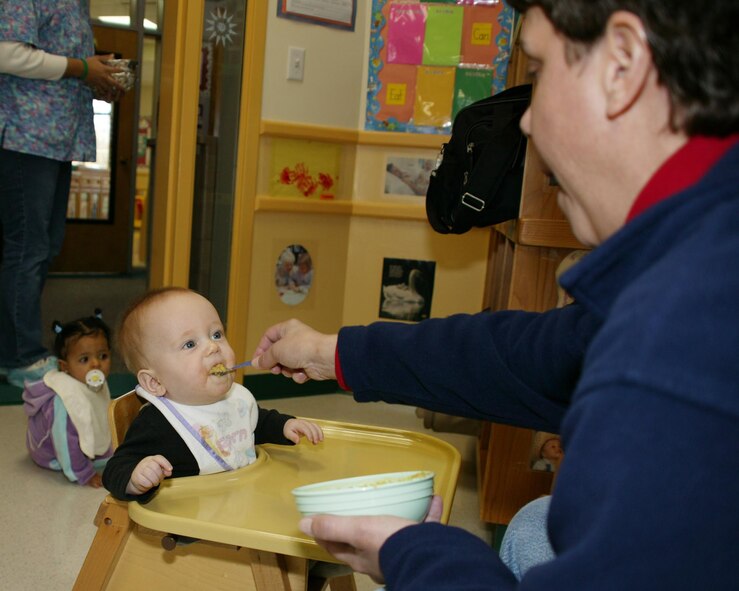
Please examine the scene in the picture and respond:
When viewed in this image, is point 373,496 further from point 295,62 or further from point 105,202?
point 105,202

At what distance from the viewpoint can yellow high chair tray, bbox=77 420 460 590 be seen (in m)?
1.11

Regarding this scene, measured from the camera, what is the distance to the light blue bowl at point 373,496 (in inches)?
33.3

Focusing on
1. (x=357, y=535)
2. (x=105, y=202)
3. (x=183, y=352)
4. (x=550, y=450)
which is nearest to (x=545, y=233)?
(x=550, y=450)

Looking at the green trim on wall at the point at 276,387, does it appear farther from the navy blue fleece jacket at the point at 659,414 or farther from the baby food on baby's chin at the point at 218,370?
the navy blue fleece jacket at the point at 659,414

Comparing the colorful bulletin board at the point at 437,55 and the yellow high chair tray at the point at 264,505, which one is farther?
the colorful bulletin board at the point at 437,55

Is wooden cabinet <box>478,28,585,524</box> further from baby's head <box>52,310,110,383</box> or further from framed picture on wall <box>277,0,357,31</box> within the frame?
framed picture on wall <box>277,0,357,31</box>

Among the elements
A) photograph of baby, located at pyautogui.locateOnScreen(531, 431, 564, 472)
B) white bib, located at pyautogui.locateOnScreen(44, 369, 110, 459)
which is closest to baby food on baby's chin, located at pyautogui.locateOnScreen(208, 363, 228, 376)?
photograph of baby, located at pyautogui.locateOnScreen(531, 431, 564, 472)

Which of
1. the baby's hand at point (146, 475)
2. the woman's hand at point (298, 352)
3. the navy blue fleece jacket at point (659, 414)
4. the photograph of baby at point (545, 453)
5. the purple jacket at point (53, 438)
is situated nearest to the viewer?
the navy blue fleece jacket at point (659, 414)

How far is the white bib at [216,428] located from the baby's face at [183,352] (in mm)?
29

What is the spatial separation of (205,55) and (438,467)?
220 centimetres

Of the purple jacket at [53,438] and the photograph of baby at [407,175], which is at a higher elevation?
the photograph of baby at [407,175]

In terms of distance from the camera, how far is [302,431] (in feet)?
4.84

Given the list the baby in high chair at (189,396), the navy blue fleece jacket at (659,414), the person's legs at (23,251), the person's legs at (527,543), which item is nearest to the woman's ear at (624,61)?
the navy blue fleece jacket at (659,414)

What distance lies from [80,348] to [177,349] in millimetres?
1228
